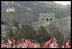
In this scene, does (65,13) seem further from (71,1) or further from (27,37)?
(27,37)

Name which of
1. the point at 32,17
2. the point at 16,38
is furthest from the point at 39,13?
the point at 16,38

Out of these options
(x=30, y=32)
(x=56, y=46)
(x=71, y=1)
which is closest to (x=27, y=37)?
(x=30, y=32)

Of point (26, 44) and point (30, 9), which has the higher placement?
point (30, 9)

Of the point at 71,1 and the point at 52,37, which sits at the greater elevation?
the point at 71,1

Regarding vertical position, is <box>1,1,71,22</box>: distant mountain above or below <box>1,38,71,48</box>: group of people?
above

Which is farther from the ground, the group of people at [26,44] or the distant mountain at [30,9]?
the distant mountain at [30,9]

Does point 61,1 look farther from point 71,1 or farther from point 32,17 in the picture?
point 32,17
